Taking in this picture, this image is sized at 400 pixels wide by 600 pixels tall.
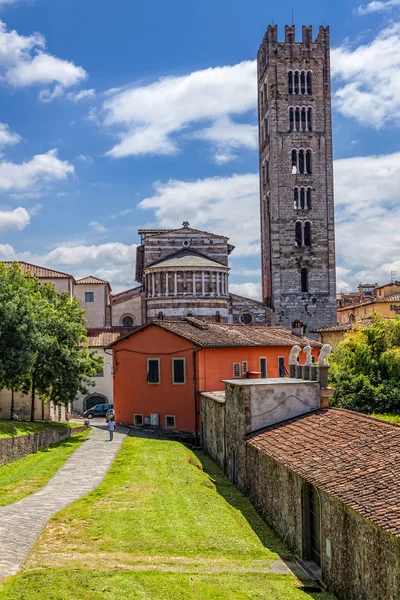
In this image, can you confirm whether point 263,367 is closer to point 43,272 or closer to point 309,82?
point 43,272

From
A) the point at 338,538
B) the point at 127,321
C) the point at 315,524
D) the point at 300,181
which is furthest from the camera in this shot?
the point at 300,181

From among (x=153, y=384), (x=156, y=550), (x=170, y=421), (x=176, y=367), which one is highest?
(x=176, y=367)

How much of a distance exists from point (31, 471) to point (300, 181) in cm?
5511

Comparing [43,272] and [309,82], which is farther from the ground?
[309,82]

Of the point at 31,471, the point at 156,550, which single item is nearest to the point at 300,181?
the point at 31,471

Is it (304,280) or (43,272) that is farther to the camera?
(304,280)

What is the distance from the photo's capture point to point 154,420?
114ft

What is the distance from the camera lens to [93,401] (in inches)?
2165

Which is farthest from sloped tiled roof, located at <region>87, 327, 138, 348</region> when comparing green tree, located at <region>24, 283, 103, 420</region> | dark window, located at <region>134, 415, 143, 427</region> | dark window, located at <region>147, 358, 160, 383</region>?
green tree, located at <region>24, 283, 103, 420</region>

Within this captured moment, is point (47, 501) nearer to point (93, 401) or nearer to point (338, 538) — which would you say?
point (338, 538)

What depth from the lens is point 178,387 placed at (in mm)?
34156

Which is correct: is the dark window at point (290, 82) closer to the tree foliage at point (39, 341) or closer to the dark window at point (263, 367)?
the dark window at point (263, 367)

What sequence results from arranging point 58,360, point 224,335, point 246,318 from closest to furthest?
point 58,360
point 224,335
point 246,318

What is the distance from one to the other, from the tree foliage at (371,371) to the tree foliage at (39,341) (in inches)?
519
